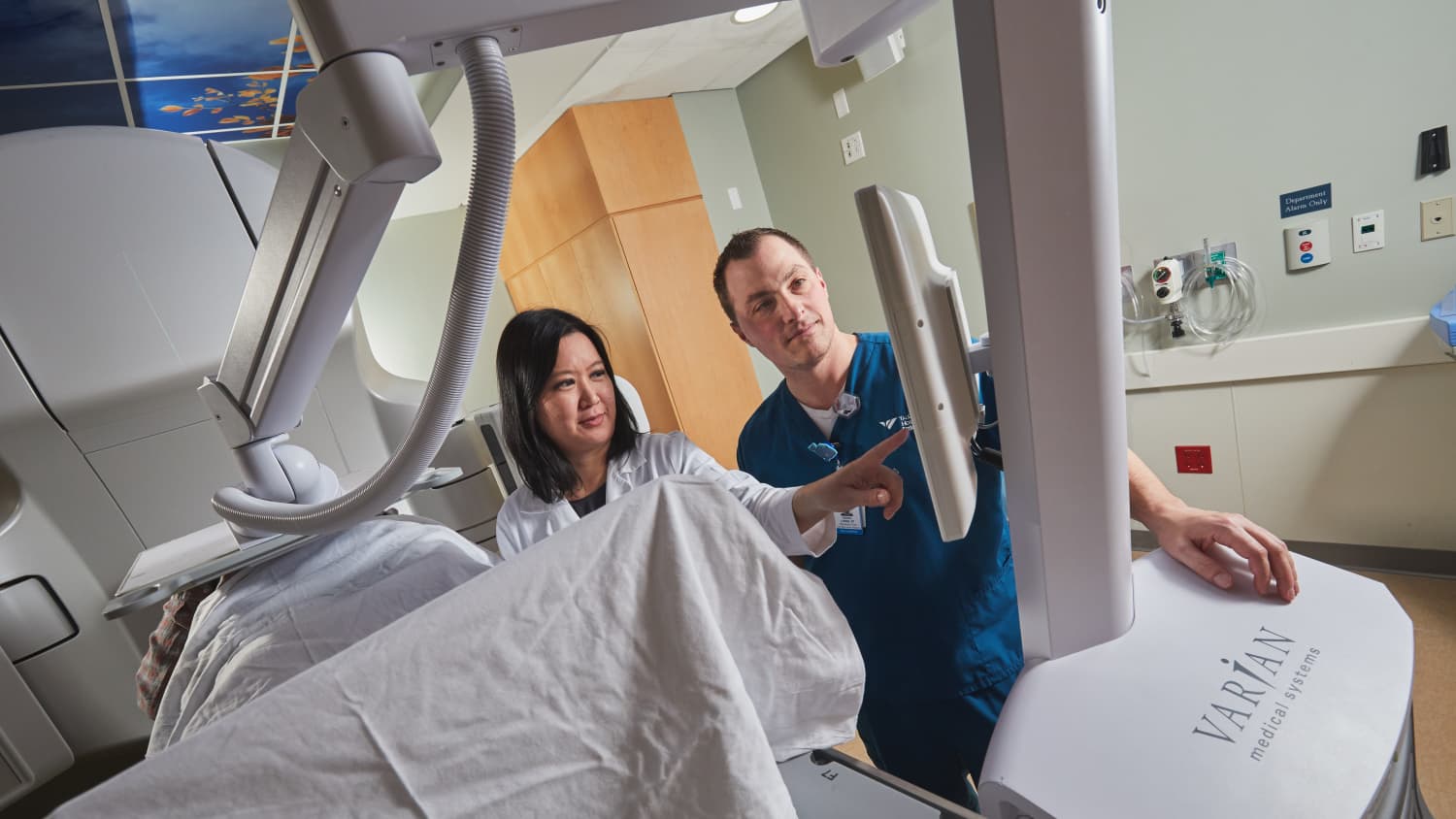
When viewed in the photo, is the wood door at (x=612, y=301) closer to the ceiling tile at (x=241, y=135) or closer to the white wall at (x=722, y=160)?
the white wall at (x=722, y=160)

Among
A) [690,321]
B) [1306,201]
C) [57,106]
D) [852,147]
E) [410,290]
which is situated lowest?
[1306,201]

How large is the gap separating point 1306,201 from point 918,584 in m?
2.14

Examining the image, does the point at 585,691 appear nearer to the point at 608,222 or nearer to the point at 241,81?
the point at 241,81

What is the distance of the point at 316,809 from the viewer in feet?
1.50

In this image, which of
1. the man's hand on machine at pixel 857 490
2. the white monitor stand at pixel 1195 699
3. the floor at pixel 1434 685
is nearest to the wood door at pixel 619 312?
the floor at pixel 1434 685

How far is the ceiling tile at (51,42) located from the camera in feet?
5.08

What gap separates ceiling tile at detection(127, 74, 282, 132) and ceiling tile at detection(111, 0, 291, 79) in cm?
9

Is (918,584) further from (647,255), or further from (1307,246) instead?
(647,255)

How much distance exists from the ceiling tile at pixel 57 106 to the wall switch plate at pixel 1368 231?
3921 mm

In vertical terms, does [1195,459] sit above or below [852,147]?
below

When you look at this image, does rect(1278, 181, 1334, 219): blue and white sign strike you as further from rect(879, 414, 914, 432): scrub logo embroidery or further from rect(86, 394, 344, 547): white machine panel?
rect(86, 394, 344, 547): white machine panel

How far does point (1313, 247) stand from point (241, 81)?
12.1 ft

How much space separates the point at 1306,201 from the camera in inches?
83.8

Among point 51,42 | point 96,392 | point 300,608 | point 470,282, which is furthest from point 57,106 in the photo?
point 470,282
